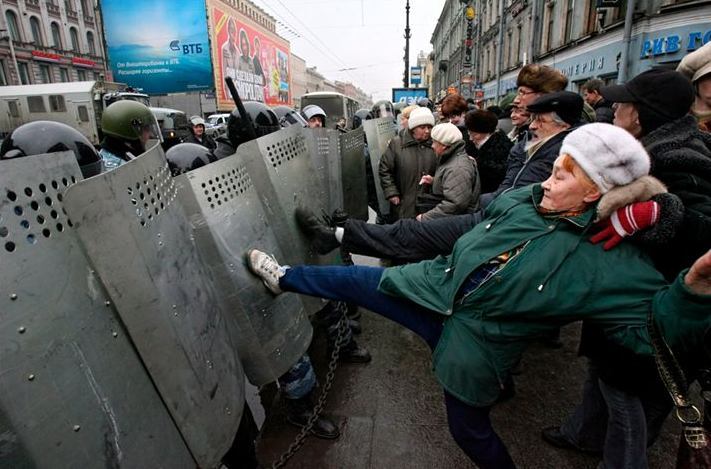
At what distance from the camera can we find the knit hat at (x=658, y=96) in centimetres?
168

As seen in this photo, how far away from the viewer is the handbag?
131cm

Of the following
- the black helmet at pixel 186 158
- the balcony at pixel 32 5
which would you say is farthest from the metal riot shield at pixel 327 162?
the balcony at pixel 32 5

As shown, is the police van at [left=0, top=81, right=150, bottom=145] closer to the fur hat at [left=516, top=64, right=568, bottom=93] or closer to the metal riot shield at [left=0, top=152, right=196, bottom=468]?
the fur hat at [left=516, top=64, right=568, bottom=93]

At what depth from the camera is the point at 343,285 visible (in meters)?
1.89

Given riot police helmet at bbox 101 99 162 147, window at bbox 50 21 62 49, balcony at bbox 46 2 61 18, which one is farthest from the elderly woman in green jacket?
balcony at bbox 46 2 61 18

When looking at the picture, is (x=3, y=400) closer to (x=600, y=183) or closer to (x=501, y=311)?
(x=501, y=311)

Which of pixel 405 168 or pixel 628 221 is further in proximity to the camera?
pixel 405 168

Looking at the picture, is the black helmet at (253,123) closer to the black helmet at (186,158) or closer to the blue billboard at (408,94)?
the black helmet at (186,158)

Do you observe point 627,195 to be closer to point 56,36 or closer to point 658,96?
point 658,96

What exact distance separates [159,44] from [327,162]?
29998 mm

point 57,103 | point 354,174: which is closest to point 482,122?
point 354,174

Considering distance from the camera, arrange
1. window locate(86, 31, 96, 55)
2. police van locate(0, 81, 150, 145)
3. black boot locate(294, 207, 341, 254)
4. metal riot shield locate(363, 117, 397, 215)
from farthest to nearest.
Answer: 1. window locate(86, 31, 96, 55)
2. police van locate(0, 81, 150, 145)
3. metal riot shield locate(363, 117, 397, 215)
4. black boot locate(294, 207, 341, 254)

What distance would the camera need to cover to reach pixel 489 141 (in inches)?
140

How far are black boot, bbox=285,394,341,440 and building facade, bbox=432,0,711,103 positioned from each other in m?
9.40
